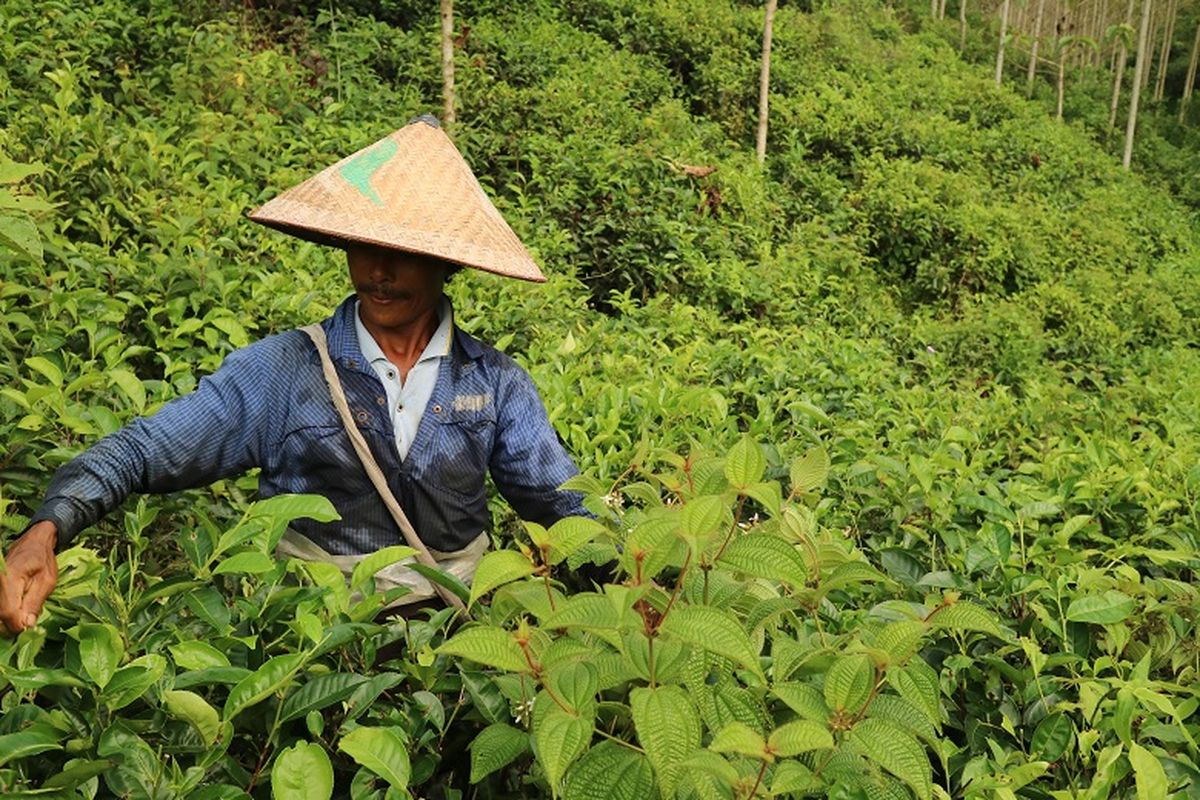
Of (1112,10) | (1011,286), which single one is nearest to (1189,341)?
(1011,286)

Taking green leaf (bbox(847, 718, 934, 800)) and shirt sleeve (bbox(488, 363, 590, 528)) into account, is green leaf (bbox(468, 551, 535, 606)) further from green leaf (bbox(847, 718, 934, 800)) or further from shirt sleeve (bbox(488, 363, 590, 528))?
shirt sleeve (bbox(488, 363, 590, 528))

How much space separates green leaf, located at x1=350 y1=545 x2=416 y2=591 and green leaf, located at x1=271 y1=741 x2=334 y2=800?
34 centimetres

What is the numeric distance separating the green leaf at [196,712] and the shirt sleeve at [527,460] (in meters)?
1.00

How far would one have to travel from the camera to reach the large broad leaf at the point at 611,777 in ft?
3.24

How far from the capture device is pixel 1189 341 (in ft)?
29.9

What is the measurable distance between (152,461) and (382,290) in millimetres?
519

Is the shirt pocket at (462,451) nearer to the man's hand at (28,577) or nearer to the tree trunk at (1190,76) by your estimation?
the man's hand at (28,577)

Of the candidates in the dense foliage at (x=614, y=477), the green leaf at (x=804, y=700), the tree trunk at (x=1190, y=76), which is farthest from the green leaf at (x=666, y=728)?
the tree trunk at (x=1190, y=76)

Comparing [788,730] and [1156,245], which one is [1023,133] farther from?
[788,730]

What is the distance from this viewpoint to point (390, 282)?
6.15 ft

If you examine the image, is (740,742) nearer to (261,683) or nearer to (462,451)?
(261,683)

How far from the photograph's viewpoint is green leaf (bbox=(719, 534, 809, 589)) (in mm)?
1096

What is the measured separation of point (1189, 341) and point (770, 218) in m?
4.25

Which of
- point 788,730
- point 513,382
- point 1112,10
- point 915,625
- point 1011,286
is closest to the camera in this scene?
point 788,730
